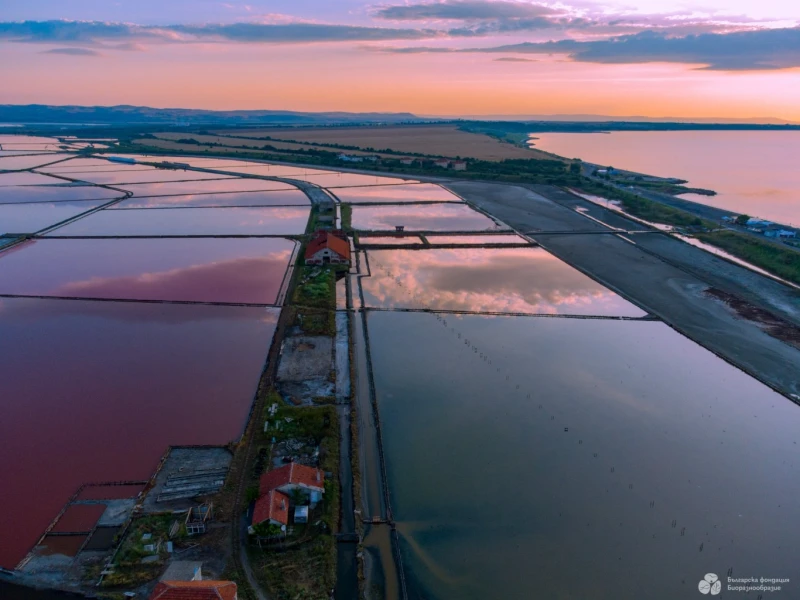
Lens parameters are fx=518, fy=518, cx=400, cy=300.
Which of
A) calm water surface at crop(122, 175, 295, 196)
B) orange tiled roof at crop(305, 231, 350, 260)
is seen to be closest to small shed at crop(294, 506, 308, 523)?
orange tiled roof at crop(305, 231, 350, 260)

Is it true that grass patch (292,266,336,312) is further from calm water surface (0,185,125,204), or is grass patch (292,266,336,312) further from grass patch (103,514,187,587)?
calm water surface (0,185,125,204)

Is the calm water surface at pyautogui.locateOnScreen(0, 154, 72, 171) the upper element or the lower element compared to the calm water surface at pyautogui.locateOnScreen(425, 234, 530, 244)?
upper

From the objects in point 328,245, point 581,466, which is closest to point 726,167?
point 328,245

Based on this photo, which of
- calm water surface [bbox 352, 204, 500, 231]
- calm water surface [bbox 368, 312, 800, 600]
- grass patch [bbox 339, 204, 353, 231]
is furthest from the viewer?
calm water surface [bbox 352, 204, 500, 231]

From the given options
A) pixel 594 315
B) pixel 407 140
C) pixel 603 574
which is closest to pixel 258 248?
pixel 594 315

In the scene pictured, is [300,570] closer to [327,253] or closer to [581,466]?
[581,466]

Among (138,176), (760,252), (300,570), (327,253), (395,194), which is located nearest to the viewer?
(300,570)
